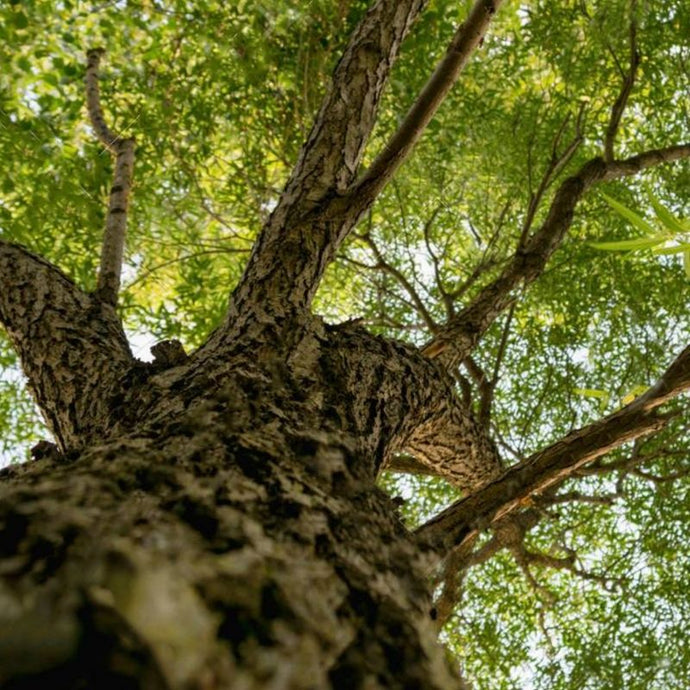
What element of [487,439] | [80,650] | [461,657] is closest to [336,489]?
[80,650]

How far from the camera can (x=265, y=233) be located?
2383mm

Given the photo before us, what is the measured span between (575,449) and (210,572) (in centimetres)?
142

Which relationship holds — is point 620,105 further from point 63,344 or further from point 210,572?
point 210,572

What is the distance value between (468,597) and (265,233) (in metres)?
4.29

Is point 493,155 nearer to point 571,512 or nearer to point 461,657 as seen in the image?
point 571,512

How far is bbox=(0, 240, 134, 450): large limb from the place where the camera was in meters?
1.96

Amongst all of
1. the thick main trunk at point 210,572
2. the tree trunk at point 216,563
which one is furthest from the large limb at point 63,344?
the thick main trunk at point 210,572

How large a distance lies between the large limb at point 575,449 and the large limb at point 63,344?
3.41ft

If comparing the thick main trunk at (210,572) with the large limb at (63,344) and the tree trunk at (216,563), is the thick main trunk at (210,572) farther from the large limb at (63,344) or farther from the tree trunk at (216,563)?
the large limb at (63,344)

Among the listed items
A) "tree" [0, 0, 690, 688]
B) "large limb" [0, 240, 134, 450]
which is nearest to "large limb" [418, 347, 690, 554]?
"tree" [0, 0, 690, 688]

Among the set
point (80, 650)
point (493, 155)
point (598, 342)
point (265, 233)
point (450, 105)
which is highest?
point (450, 105)

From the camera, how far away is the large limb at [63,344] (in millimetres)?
1963

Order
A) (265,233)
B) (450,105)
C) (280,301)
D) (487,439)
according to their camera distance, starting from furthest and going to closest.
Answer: (450,105) → (487,439) → (265,233) → (280,301)

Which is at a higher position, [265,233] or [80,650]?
[265,233]
